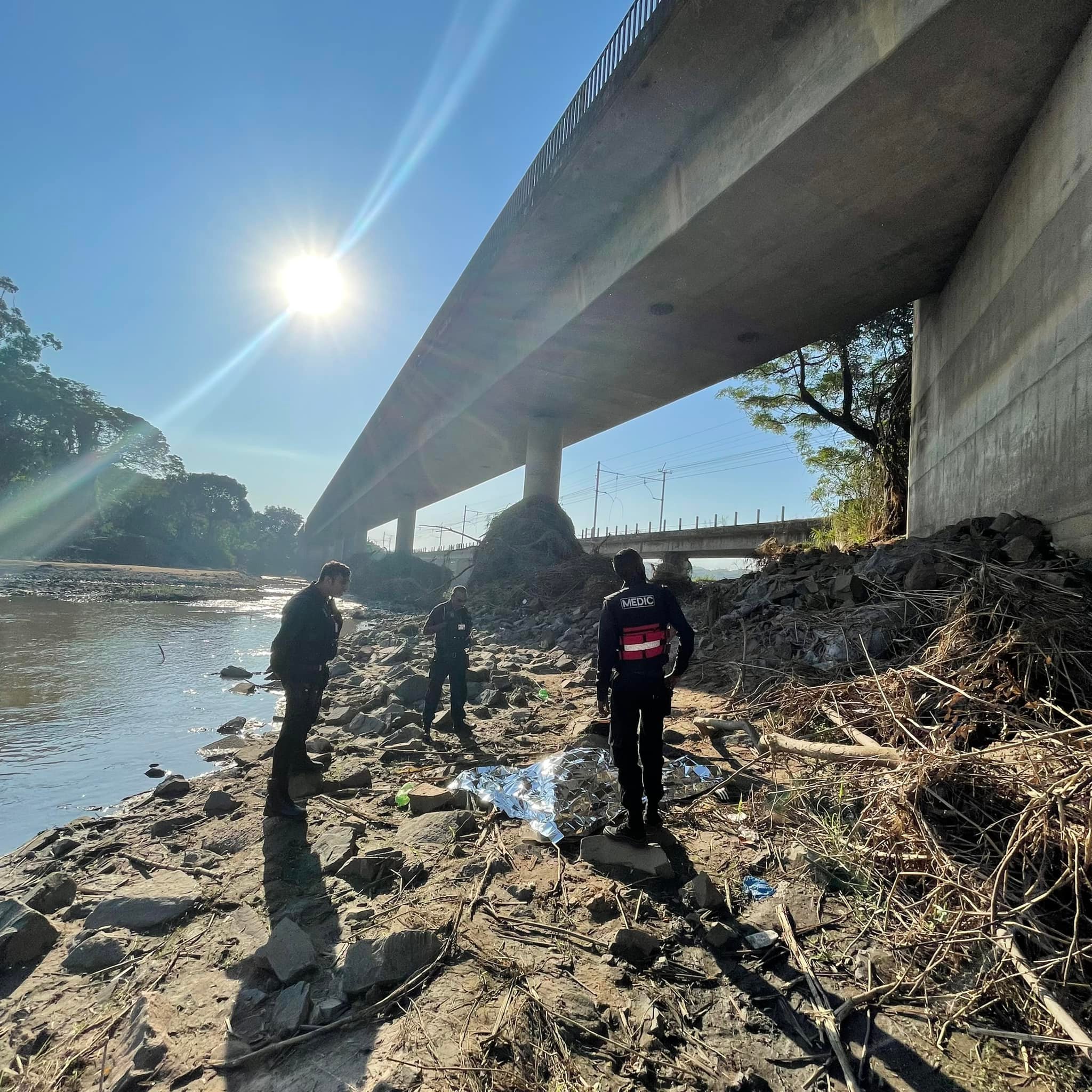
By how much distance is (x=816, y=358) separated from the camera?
54.3 ft

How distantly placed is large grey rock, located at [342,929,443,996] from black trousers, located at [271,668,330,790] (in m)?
2.01

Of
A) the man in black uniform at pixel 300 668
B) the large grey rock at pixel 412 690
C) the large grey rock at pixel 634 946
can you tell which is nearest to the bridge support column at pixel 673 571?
the large grey rock at pixel 412 690

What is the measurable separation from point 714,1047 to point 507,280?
12.4 metres

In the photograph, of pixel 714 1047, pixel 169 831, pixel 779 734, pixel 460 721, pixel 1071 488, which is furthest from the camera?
pixel 460 721

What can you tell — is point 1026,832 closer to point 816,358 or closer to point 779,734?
point 779,734

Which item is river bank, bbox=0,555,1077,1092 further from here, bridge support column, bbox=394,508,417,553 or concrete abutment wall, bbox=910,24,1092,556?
bridge support column, bbox=394,508,417,553

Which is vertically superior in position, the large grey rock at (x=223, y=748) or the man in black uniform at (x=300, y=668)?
the man in black uniform at (x=300, y=668)

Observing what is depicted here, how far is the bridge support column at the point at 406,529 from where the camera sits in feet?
145

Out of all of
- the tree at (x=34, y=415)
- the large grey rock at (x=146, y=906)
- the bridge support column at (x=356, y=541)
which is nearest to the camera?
the large grey rock at (x=146, y=906)

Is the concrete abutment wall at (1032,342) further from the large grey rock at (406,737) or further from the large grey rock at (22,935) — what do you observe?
the large grey rock at (22,935)

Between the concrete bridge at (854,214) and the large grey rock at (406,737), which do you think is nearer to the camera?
the concrete bridge at (854,214)

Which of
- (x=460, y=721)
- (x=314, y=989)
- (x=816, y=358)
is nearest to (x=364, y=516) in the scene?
(x=816, y=358)

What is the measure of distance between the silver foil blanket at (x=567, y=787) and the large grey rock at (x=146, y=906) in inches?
64.3

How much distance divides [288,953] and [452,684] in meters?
3.63
